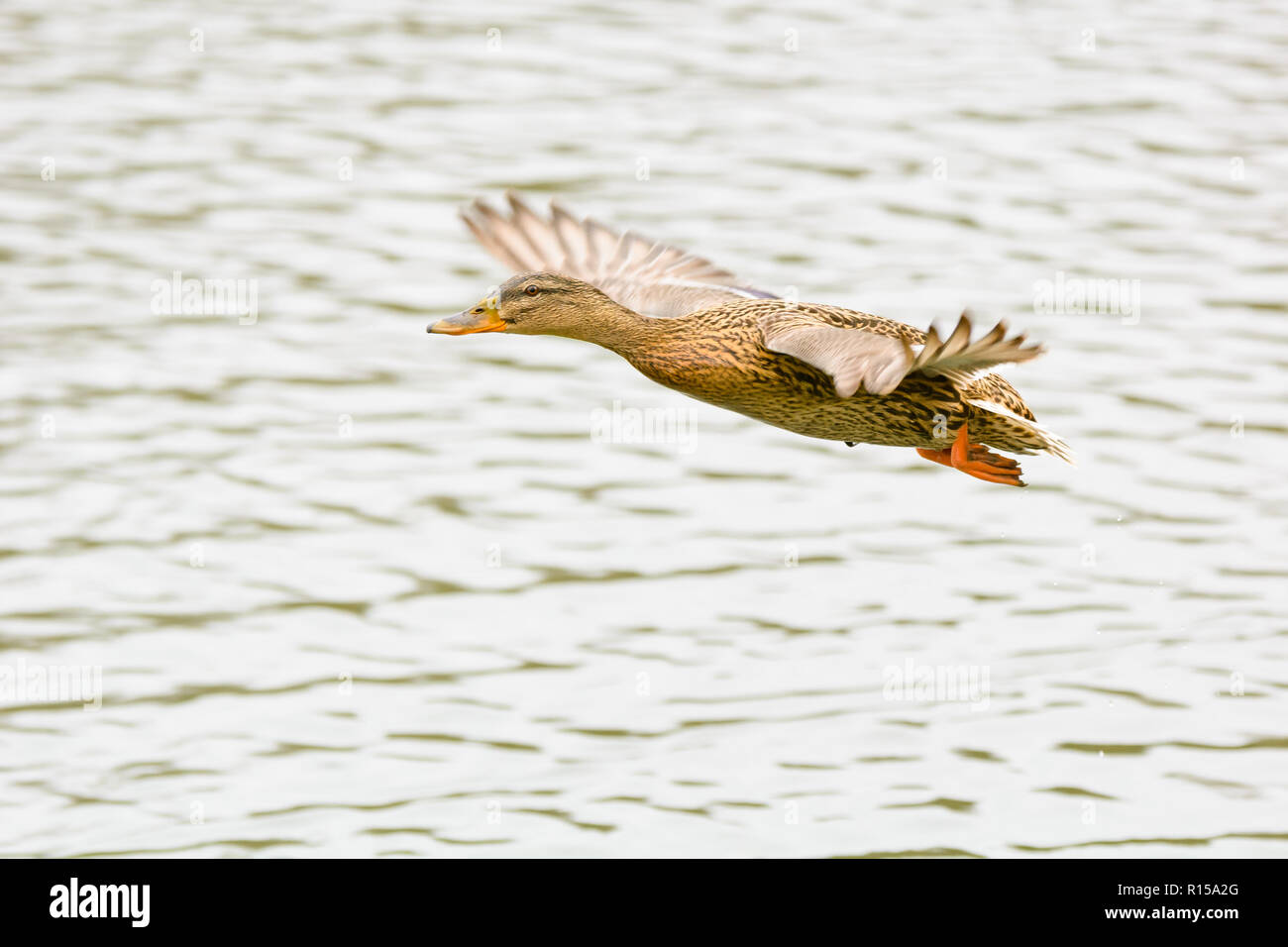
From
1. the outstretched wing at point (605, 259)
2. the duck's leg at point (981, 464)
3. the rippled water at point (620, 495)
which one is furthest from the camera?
the rippled water at point (620, 495)

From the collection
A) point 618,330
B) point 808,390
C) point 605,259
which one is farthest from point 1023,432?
point 605,259

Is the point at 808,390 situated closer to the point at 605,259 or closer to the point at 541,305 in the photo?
the point at 541,305

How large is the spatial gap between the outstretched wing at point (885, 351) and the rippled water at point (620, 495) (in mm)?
5381

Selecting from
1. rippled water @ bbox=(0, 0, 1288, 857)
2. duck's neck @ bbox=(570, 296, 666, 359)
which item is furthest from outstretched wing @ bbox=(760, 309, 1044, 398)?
rippled water @ bbox=(0, 0, 1288, 857)

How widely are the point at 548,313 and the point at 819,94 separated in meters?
17.0

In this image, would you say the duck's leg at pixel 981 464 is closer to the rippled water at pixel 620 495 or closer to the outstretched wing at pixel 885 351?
the outstretched wing at pixel 885 351

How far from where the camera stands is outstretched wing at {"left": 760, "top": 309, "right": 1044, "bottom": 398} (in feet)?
22.9

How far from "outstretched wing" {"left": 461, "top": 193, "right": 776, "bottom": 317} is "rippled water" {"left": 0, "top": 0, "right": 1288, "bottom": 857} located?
4335mm

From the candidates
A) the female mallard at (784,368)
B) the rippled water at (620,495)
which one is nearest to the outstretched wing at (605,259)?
the female mallard at (784,368)

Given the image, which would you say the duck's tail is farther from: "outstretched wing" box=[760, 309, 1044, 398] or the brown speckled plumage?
"outstretched wing" box=[760, 309, 1044, 398]

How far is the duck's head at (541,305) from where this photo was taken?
27.5 feet

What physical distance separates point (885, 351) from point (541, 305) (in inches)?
64.9
